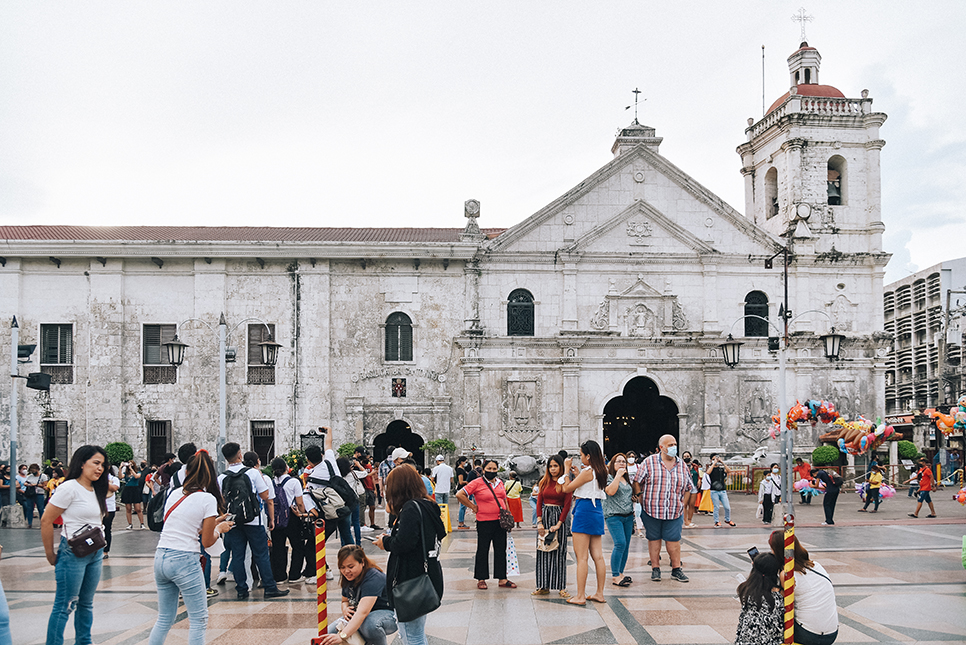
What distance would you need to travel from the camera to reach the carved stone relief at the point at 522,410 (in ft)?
102

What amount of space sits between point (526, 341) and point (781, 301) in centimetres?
1049

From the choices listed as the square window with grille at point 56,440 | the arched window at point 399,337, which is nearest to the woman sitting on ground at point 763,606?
the arched window at point 399,337

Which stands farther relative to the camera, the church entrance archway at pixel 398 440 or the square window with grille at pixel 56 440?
the church entrance archway at pixel 398 440

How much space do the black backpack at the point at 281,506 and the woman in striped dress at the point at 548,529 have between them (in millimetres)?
3735

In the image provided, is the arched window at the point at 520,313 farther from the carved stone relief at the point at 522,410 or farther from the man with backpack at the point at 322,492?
the man with backpack at the point at 322,492

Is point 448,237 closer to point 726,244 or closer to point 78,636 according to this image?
point 726,244

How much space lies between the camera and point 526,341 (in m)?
31.4

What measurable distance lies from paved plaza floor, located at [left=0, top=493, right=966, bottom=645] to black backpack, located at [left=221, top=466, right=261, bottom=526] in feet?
3.94

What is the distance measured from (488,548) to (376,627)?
515 centimetres

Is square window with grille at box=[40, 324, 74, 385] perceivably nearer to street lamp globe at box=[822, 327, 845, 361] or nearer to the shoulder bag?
the shoulder bag

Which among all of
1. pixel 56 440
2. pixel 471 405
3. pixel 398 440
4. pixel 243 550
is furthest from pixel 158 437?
pixel 243 550

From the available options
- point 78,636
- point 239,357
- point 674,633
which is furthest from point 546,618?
point 239,357

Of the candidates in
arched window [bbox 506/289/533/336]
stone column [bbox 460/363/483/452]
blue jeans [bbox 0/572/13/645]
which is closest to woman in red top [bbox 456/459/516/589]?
blue jeans [bbox 0/572/13/645]

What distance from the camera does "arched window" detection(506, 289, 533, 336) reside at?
31984 mm
